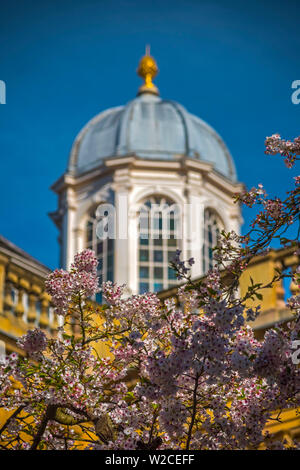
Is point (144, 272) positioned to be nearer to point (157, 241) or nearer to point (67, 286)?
point (157, 241)

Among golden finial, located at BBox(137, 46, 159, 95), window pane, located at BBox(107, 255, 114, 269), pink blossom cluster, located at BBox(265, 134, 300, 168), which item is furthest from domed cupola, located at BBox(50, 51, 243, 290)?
pink blossom cluster, located at BBox(265, 134, 300, 168)

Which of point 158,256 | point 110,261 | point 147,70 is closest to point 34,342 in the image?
point 110,261

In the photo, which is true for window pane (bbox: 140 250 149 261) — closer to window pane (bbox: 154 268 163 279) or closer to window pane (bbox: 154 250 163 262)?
window pane (bbox: 154 250 163 262)

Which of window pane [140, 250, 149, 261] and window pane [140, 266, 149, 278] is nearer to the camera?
window pane [140, 266, 149, 278]

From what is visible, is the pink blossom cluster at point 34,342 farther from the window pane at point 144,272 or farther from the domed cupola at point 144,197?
the window pane at point 144,272

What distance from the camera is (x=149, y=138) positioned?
34.1 meters

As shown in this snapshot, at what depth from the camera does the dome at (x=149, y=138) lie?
110ft

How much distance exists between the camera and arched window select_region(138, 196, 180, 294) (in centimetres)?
3078

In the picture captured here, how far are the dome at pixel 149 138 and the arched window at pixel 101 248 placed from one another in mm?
1901

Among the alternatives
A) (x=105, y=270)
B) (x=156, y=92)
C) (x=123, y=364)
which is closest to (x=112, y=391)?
(x=123, y=364)

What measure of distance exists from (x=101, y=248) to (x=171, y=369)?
25.6 metres

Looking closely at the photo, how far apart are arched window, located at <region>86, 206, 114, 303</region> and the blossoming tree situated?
22244 millimetres

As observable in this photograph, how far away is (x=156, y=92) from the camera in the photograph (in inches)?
1486
